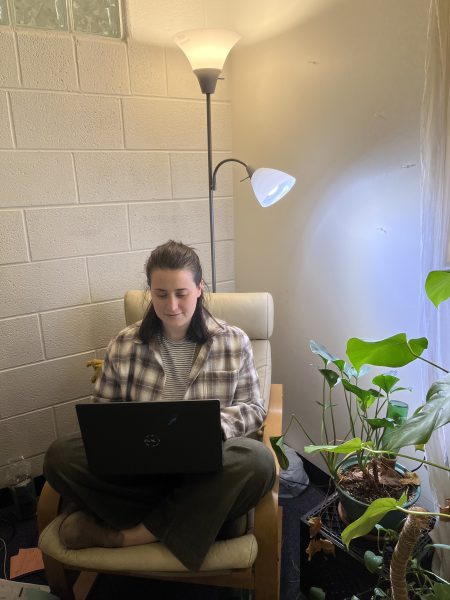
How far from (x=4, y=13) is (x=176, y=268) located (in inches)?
42.7

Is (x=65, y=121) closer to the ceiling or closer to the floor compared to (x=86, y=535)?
closer to the ceiling

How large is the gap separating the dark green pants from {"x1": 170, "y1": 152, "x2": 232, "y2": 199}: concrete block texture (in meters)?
1.16

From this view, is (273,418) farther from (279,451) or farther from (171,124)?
(171,124)

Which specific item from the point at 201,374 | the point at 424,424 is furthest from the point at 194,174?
the point at 424,424

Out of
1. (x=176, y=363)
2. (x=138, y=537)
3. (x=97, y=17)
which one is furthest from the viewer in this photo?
(x=97, y=17)

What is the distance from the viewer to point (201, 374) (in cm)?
152

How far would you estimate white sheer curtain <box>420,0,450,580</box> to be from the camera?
3.95 ft

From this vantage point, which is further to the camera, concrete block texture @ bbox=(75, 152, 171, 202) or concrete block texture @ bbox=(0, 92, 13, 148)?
concrete block texture @ bbox=(75, 152, 171, 202)

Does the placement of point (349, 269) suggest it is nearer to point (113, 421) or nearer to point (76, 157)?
point (113, 421)

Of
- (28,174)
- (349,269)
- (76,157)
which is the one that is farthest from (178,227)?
(349,269)

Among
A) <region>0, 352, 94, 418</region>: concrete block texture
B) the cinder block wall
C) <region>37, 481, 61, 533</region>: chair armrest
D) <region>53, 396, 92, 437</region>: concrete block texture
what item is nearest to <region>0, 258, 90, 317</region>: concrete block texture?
the cinder block wall

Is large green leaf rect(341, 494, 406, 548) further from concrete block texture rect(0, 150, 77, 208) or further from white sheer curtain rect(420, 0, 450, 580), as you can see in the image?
concrete block texture rect(0, 150, 77, 208)

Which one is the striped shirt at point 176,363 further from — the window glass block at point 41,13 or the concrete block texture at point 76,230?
the window glass block at point 41,13

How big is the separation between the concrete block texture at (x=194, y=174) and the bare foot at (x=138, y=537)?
133 centimetres
